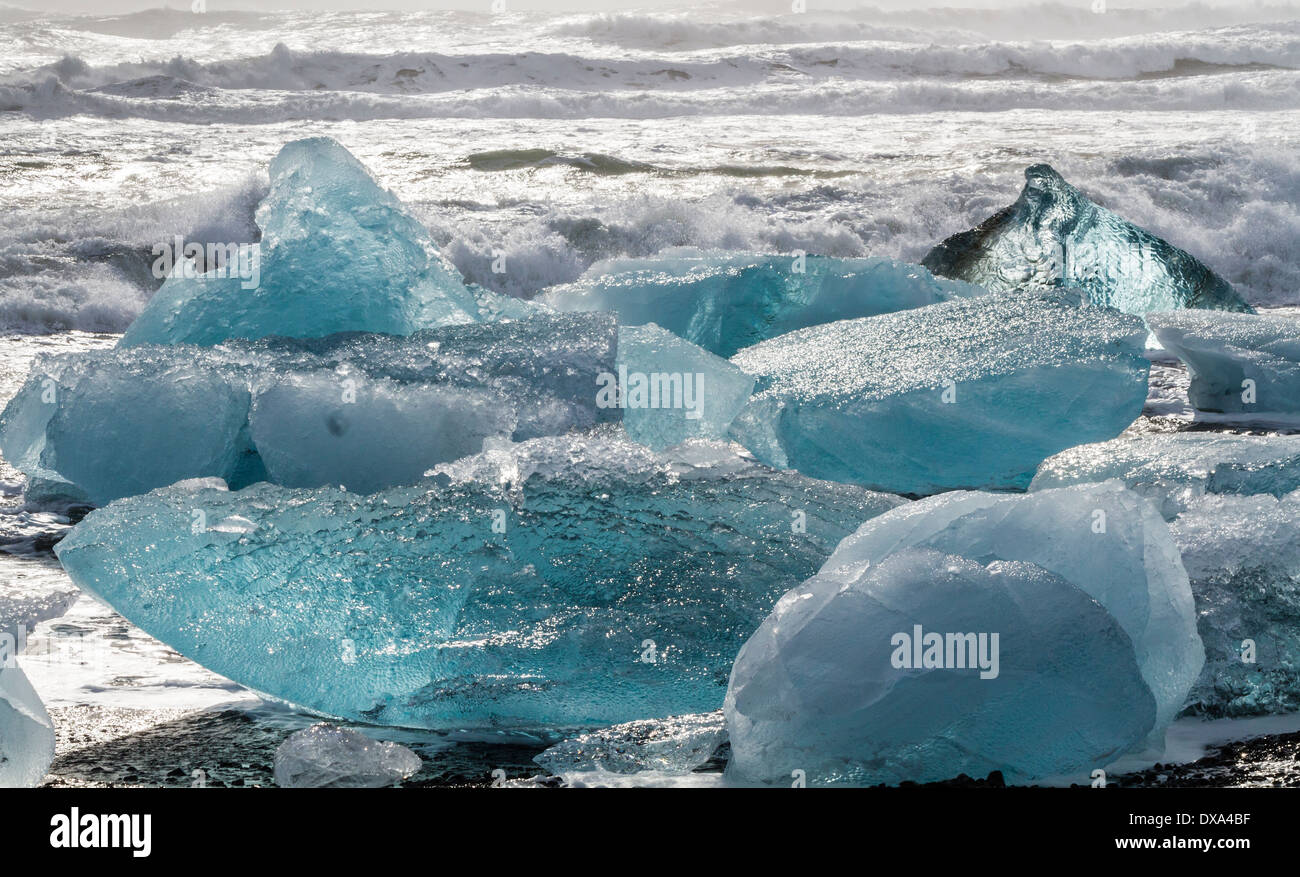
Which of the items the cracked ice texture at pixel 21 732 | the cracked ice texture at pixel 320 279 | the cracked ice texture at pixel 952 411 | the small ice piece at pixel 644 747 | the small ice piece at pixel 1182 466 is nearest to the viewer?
the cracked ice texture at pixel 21 732

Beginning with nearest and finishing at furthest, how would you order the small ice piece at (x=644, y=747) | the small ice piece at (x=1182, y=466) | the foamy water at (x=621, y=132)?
the small ice piece at (x=644, y=747) < the small ice piece at (x=1182, y=466) < the foamy water at (x=621, y=132)

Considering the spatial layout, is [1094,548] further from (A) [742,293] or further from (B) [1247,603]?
(A) [742,293]

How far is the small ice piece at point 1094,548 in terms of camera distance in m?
2.17

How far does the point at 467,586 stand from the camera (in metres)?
2.50

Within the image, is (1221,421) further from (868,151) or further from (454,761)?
(868,151)

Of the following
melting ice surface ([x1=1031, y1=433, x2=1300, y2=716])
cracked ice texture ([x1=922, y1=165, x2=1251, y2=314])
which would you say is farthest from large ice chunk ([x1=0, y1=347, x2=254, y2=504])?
cracked ice texture ([x1=922, y1=165, x2=1251, y2=314])

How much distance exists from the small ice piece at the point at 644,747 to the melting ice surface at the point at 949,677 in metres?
0.13

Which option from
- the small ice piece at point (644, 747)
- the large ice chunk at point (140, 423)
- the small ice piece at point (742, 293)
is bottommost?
the small ice piece at point (644, 747)

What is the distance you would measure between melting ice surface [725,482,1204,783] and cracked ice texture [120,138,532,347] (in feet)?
8.87

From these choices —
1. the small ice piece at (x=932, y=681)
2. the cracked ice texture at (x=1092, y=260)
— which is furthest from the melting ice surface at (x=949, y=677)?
the cracked ice texture at (x=1092, y=260)

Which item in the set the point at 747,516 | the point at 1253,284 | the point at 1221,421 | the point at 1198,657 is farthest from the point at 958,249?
the point at 1198,657

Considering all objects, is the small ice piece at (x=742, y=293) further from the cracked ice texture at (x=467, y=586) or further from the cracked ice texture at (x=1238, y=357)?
A: the cracked ice texture at (x=467, y=586)

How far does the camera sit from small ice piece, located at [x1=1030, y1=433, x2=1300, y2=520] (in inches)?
117

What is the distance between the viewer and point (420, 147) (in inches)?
557
